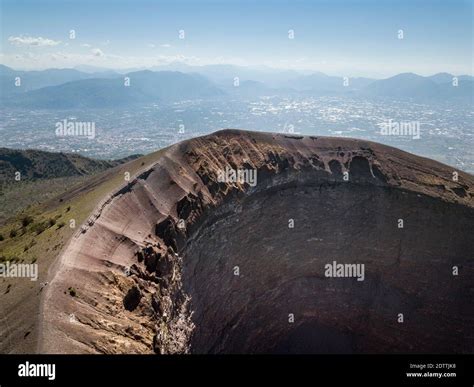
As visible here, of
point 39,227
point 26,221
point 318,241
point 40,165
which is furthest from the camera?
point 40,165

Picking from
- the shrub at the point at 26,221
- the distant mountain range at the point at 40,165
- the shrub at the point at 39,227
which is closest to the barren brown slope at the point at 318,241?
the shrub at the point at 39,227

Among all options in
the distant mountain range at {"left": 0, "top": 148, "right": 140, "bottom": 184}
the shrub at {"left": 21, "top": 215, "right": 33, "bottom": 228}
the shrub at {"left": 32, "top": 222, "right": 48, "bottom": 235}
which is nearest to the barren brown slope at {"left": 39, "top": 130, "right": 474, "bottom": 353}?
the shrub at {"left": 32, "top": 222, "right": 48, "bottom": 235}

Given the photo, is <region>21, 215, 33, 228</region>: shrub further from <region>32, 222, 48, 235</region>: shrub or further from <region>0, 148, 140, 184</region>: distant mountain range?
<region>0, 148, 140, 184</region>: distant mountain range

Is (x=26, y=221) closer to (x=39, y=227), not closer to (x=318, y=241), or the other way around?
(x=39, y=227)

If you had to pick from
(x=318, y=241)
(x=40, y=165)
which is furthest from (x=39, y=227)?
(x=40, y=165)

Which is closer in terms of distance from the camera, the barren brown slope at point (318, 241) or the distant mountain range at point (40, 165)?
the barren brown slope at point (318, 241)

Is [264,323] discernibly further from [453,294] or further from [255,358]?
[255,358]

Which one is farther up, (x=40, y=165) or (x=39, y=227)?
(x=40, y=165)

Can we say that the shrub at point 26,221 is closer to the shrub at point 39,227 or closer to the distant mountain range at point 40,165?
the shrub at point 39,227

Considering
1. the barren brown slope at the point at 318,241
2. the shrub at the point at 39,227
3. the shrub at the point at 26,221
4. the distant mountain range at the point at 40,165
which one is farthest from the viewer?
the distant mountain range at the point at 40,165
